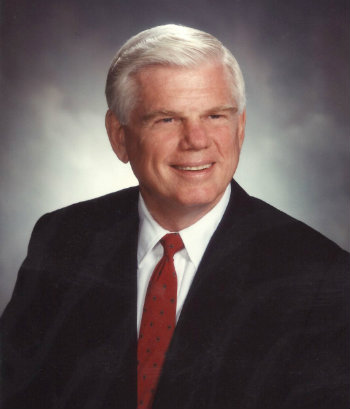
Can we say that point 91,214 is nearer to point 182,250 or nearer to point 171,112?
point 182,250

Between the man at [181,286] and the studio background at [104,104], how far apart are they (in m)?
0.56

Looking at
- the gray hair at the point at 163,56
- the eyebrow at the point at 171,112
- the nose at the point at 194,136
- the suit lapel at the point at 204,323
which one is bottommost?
the suit lapel at the point at 204,323

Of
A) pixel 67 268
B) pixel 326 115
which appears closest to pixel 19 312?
pixel 67 268

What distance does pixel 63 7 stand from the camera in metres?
3.38

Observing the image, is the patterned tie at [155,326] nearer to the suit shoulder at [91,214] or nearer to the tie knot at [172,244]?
the tie knot at [172,244]

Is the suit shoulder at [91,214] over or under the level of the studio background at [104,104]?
under

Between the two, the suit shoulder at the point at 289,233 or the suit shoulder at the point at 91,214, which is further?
the suit shoulder at the point at 91,214

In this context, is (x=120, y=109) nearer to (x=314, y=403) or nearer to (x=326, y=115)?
(x=326, y=115)

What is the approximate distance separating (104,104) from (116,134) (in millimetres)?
663

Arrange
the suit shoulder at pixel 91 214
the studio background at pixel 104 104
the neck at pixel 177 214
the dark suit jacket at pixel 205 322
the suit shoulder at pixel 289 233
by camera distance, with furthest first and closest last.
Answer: the studio background at pixel 104 104, the suit shoulder at pixel 91 214, the neck at pixel 177 214, the suit shoulder at pixel 289 233, the dark suit jacket at pixel 205 322

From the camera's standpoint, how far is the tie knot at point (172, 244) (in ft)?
9.31

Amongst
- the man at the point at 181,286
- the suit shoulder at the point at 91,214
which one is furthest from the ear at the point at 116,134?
the suit shoulder at the point at 91,214

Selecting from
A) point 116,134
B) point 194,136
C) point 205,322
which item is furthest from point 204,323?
point 116,134

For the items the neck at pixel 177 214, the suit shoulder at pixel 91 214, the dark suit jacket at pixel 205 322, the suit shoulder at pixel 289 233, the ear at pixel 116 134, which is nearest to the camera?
the dark suit jacket at pixel 205 322
